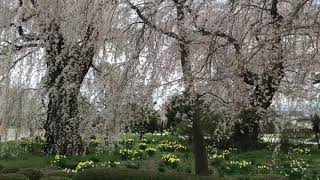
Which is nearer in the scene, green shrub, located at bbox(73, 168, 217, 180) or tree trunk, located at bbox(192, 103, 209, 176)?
green shrub, located at bbox(73, 168, 217, 180)

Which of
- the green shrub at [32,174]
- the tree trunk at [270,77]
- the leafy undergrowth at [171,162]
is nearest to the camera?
the green shrub at [32,174]

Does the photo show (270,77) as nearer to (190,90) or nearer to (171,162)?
(190,90)

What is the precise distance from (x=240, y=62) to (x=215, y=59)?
49.7 inches

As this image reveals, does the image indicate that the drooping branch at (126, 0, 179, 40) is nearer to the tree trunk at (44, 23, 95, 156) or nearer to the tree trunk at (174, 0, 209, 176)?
the tree trunk at (174, 0, 209, 176)

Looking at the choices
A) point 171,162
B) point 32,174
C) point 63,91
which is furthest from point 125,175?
point 63,91

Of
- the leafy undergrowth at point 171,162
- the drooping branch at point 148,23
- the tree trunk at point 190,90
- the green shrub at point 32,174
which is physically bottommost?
the green shrub at point 32,174

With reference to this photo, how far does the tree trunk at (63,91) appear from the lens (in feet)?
38.7

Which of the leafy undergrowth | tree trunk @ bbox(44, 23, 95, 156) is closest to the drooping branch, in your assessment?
the leafy undergrowth

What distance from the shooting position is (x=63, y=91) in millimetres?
12094

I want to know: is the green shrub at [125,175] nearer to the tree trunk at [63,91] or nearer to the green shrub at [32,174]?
the green shrub at [32,174]

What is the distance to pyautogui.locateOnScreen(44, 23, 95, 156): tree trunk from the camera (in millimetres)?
11797

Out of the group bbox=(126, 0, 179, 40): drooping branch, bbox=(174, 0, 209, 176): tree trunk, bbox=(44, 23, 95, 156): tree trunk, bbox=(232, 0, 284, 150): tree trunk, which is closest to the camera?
bbox=(232, 0, 284, 150): tree trunk

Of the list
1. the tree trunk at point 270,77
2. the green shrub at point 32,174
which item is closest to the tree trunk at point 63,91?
the tree trunk at point 270,77

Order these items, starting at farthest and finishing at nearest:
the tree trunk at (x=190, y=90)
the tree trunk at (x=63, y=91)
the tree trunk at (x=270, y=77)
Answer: the tree trunk at (x=63, y=91) → the tree trunk at (x=190, y=90) → the tree trunk at (x=270, y=77)
